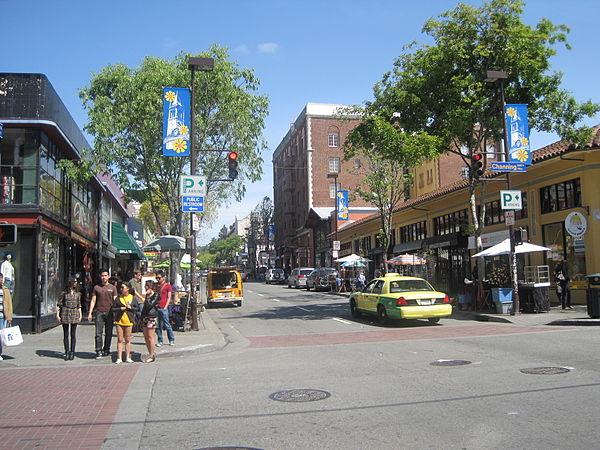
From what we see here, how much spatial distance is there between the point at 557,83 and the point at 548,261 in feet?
23.6

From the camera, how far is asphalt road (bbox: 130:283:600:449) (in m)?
5.66

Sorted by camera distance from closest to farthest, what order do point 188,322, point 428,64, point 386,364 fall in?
point 386,364 < point 188,322 < point 428,64

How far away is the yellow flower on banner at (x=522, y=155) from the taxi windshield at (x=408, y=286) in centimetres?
558

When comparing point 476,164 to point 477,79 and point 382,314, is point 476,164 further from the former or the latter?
point 382,314

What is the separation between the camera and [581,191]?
20.8 metres

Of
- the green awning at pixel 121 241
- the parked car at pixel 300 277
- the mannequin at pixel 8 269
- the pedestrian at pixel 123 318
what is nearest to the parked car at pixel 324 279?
the parked car at pixel 300 277

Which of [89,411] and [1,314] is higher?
[1,314]

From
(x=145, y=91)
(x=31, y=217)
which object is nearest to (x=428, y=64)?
(x=145, y=91)

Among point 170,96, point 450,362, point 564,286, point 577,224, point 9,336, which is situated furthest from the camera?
point 564,286

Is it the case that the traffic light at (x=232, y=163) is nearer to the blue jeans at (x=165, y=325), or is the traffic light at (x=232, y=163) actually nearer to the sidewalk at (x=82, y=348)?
the sidewalk at (x=82, y=348)

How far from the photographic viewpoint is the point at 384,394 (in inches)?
301

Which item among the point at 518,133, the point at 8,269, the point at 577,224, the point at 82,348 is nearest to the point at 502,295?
the point at 577,224

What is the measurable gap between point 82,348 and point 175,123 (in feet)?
23.0

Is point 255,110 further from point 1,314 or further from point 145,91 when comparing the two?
point 1,314
